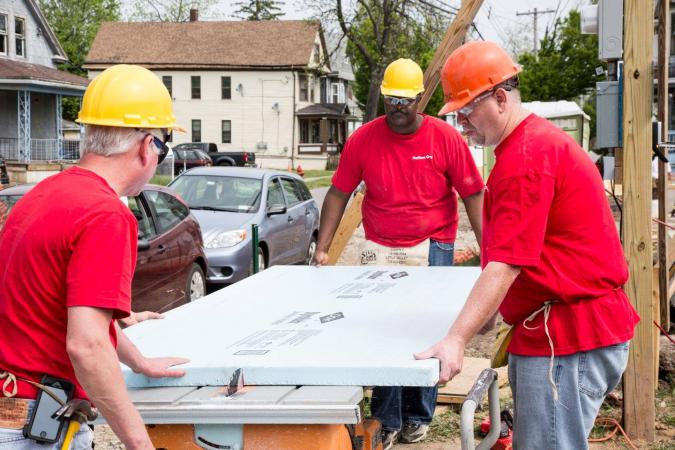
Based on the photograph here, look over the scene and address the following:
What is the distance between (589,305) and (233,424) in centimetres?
130

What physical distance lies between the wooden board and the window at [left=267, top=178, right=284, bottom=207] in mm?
6925

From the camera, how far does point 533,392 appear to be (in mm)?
3230

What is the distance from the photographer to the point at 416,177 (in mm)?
5938

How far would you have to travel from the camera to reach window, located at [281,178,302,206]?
1443 cm

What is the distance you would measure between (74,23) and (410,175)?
74917mm

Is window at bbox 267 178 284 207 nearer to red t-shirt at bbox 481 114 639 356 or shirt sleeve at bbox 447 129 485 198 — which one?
shirt sleeve at bbox 447 129 485 198

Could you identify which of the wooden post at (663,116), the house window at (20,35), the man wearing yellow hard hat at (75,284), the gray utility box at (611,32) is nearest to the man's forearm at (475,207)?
the gray utility box at (611,32)

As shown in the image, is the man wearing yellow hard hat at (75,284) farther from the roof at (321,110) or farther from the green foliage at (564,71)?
the roof at (321,110)

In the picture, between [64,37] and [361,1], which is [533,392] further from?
[64,37]

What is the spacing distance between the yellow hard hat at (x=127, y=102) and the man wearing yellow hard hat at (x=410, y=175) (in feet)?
10.7

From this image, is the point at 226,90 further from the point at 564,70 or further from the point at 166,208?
the point at 166,208

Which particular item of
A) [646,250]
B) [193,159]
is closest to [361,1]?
[193,159]

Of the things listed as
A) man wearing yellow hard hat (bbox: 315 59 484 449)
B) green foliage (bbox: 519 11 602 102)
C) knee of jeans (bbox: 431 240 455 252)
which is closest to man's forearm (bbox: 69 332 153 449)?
man wearing yellow hard hat (bbox: 315 59 484 449)

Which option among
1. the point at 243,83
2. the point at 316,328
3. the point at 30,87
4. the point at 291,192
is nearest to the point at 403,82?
the point at 316,328
